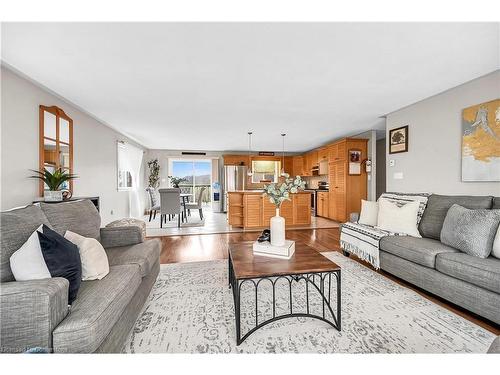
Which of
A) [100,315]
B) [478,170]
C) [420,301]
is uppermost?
[478,170]

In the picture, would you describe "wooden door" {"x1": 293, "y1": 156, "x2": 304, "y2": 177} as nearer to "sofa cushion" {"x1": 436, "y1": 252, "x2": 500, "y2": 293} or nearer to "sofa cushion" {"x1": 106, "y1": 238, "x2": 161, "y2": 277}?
"sofa cushion" {"x1": 436, "y1": 252, "x2": 500, "y2": 293}

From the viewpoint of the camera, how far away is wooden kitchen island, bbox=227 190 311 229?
16.6ft

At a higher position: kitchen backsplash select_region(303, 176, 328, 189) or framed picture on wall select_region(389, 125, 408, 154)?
framed picture on wall select_region(389, 125, 408, 154)

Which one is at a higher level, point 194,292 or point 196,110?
point 196,110

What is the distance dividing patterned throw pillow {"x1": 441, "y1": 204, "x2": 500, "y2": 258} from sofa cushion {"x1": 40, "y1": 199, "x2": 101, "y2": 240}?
135 inches

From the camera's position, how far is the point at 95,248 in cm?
155

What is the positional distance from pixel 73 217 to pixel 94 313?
1192 mm

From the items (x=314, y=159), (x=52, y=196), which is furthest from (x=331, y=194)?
(x=52, y=196)

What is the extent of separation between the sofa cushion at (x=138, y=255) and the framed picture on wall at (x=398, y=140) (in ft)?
13.4

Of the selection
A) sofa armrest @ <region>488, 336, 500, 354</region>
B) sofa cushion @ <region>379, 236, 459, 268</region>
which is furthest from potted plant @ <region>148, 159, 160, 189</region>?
sofa armrest @ <region>488, 336, 500, 354</region>

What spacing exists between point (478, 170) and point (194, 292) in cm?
357
